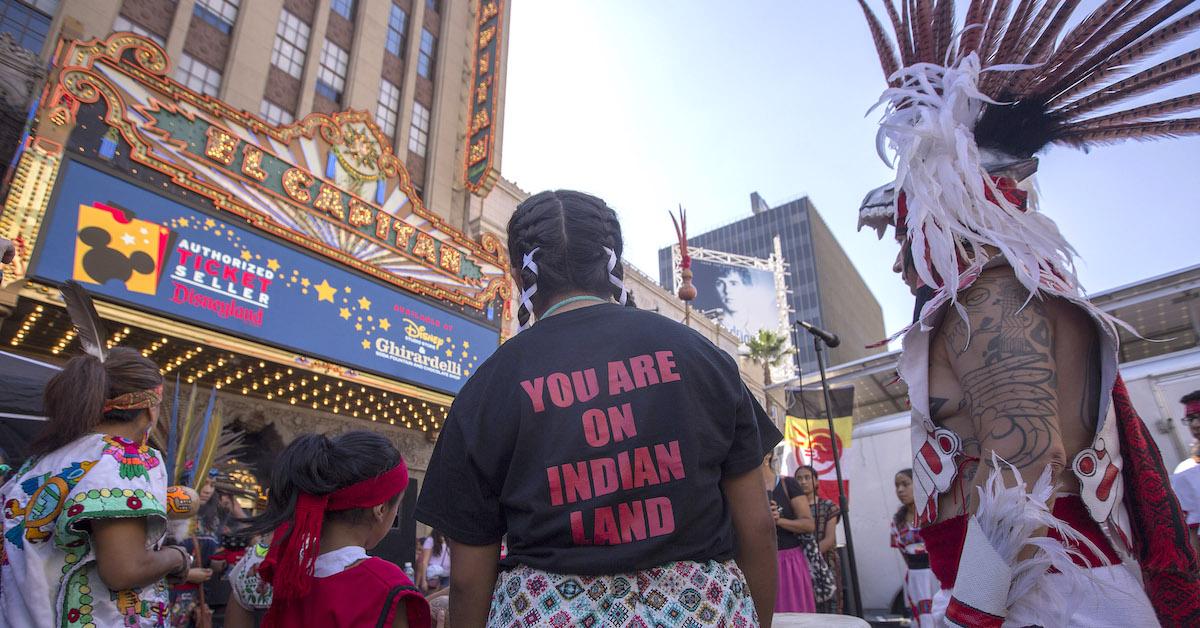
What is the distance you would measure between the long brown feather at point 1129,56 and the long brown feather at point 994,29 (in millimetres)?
261

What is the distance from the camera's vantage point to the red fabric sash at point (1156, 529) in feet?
4.51

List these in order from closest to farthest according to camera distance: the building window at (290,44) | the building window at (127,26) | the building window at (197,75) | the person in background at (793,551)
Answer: the person in background at (793,551)
the building window at (127,26)
the building window at (197,75)
the building window at (290,44)

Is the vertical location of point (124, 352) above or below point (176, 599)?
above

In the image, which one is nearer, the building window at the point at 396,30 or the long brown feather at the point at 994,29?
the long brown feather at the point at 994,29

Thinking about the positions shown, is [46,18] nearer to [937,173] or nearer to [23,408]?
[23,408]

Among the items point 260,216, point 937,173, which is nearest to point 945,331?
point 937,173

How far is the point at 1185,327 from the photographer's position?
376 inches

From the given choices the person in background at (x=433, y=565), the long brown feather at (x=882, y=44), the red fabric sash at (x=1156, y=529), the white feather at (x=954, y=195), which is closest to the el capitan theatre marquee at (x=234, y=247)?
the person in background at (x=433, y=565)

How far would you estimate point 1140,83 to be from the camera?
188cm

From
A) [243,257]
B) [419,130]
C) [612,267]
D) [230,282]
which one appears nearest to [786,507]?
[612,267]

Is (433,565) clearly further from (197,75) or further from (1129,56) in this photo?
(197,75)

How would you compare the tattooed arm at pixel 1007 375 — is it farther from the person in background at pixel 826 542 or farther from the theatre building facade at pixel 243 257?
the theatre building facade at pixel 243 257

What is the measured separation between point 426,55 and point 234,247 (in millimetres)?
10882

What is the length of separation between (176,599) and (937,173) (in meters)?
5.94
